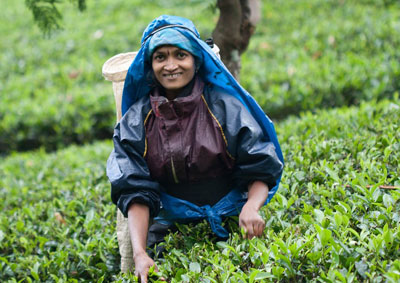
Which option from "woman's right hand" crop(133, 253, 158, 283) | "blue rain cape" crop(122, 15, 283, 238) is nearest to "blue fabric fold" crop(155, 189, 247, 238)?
"blue rain cape" crop(122, 15, 283, 238)

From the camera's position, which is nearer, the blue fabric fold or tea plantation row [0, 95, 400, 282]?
tea plantation row [0, 95, 400, 282]

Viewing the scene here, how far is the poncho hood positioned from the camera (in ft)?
8.37

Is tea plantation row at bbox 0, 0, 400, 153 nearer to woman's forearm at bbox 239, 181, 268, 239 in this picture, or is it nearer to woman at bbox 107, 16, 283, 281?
woman at bbox 107, 16, 283, 281

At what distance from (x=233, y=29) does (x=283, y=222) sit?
2017 millimetres

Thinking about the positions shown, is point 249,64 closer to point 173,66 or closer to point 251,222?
point 173,66

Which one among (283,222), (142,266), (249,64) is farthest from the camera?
(249,64)

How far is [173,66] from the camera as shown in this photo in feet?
8.27

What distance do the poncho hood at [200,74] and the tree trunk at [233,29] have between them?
1.53 meters

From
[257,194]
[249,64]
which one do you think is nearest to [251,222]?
[257,194]

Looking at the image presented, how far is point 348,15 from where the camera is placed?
28.5 feet

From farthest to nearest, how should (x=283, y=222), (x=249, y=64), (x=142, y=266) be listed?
(x=249, y=64) → (x=283, y=222) → (x=142, y=266)

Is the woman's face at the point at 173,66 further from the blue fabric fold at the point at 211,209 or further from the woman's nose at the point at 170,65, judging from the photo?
the blue fabric fold at the point at 211,209

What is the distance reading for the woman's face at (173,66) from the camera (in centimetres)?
253

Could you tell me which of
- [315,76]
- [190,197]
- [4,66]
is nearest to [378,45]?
[315,76]
